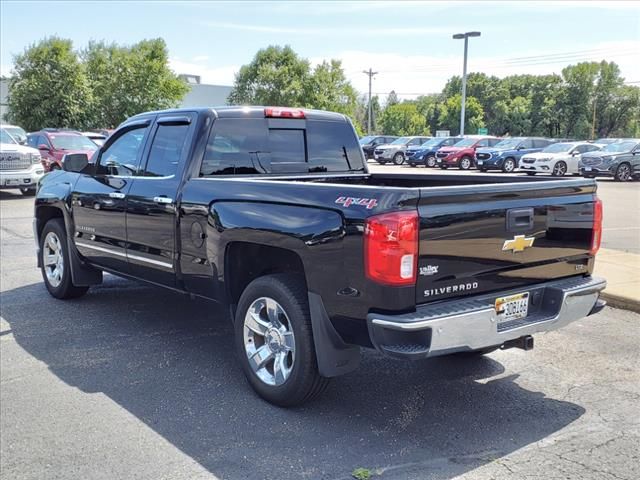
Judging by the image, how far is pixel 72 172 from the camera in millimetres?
6613

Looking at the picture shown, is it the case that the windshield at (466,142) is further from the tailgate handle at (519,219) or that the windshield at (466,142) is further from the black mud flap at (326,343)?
the black mud flap at (326,343)

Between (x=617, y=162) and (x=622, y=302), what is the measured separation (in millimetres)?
20592

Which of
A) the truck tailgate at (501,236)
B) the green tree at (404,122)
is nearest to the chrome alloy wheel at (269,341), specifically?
the truck tailgate at (501,236)

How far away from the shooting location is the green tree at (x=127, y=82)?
40.9 m

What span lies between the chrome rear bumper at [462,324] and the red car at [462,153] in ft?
96.5

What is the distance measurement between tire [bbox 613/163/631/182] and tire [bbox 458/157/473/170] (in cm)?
862

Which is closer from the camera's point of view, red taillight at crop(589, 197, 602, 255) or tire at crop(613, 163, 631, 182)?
red taillight at crop(589, 197, 602, 255)

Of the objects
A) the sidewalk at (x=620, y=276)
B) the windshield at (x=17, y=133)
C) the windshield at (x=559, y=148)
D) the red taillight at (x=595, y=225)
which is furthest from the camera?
the windshield at (x=559, y=148)

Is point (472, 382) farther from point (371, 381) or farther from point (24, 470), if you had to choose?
point (24, 470)

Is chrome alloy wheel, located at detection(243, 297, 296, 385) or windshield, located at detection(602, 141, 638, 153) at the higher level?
windshield, located at detection(602, 141, 638, 153)

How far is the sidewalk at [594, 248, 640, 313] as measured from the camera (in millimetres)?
6773

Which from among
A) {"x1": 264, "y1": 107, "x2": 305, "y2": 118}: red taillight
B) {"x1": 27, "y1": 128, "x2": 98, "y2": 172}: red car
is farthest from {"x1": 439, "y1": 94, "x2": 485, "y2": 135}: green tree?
{"x1": 264, "y1": 107, "x2": 305, "y2": 118}: red taillight

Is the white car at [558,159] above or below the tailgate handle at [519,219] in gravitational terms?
below

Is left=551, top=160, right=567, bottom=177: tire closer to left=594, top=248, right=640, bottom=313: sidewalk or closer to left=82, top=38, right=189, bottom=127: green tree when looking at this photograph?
left=594, top=248, right=640, bottom=313: sidewalk
